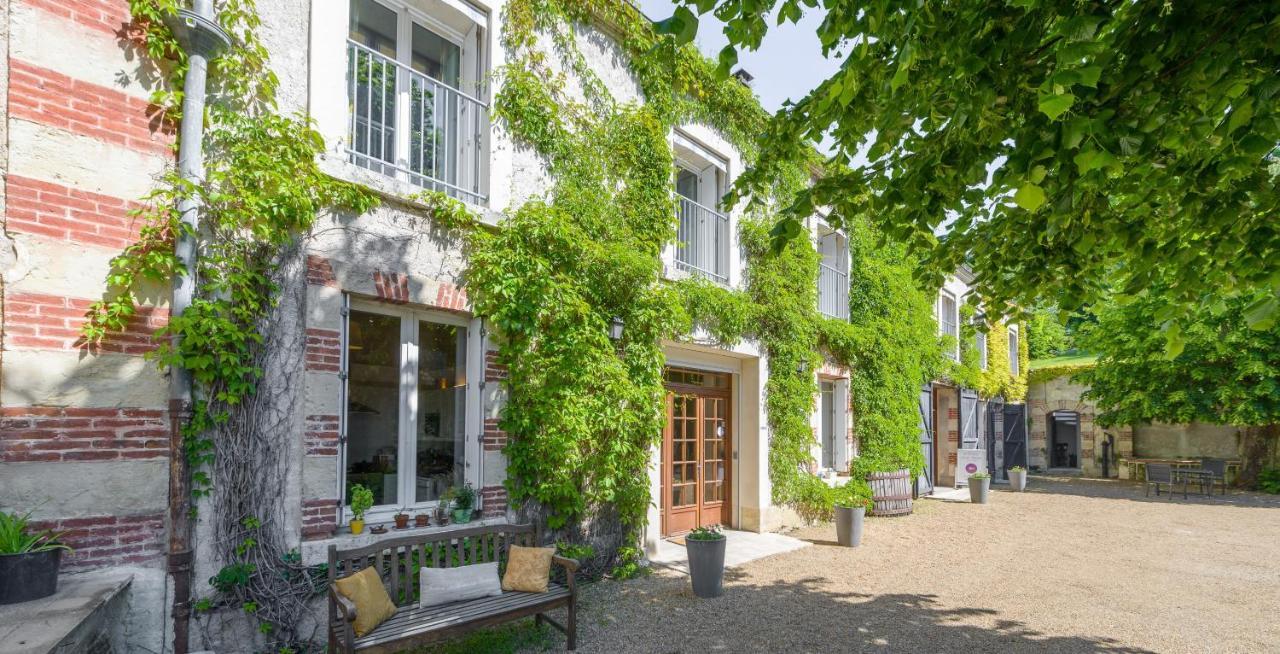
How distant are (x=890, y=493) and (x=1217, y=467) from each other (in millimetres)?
9907

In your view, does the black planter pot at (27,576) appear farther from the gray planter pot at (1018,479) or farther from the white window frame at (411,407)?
the gray planter pot at (1018,479)

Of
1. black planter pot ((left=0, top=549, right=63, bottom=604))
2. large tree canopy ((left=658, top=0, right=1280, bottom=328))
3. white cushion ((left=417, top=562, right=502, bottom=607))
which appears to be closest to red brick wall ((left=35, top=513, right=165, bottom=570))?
black planter pot ((left=0, top=549, right=63, bottom=604))

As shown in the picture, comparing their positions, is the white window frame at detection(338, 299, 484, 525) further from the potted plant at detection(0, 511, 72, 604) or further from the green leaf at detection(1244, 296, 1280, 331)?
the green leaf at detection(1244, 296, 1280, 331)

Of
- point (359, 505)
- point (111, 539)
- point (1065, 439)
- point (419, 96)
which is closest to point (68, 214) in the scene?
point (111, 539)

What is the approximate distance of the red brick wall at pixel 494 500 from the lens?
5266 mm

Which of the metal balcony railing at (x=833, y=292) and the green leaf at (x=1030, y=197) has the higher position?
the metal balcony railing at (x=833, y=292)

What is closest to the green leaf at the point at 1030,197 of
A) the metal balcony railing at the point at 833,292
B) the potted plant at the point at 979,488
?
the metal balcony railing at the point at 833,292

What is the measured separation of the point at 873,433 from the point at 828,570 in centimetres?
445

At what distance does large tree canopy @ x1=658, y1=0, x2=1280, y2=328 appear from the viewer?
7.80ft

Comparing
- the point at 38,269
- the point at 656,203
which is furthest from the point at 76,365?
the point at 656,203

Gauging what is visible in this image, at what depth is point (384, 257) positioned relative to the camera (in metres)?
4.80

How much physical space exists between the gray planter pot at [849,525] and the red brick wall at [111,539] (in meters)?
6.59

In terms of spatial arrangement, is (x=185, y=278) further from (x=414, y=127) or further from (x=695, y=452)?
(x=695, y=452)

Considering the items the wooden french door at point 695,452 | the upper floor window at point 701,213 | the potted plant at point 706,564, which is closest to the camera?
the potted plant at point 706,564
